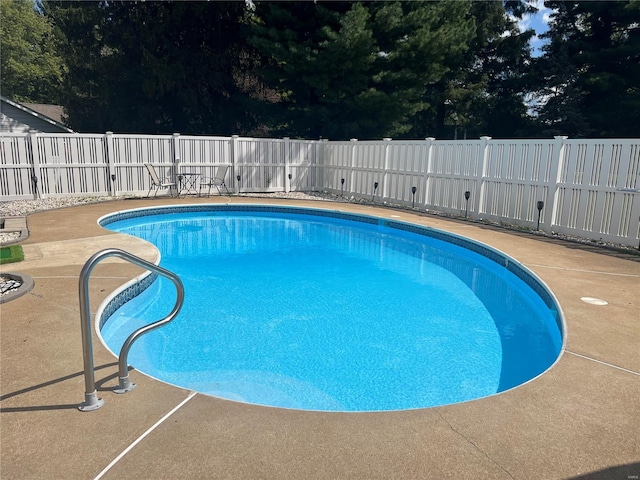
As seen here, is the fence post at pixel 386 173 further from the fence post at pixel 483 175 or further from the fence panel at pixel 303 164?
the fence panel at pixel 303 164

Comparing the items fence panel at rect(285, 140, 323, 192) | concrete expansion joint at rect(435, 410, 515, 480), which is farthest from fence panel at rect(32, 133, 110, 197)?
concrete expansion joint at rect(435, 410, 515, 480)

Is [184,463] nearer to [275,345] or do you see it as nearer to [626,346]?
[275,345]

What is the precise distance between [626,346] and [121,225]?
973 centimetres

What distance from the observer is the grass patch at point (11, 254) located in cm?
566

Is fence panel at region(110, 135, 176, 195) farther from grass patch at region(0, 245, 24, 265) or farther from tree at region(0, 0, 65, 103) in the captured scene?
tree at region(0, 0, 65, 103)

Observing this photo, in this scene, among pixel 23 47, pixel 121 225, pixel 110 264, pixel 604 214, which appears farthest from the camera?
pixel 23 47

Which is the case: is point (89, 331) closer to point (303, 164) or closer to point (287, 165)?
point (287, 165)

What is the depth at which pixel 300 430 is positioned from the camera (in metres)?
2.36

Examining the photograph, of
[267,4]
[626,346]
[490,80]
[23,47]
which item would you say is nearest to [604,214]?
[626,346]

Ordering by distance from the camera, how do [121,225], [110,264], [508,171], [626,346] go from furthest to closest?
[121,225] < [508,171] < [110,264] < [626,346]

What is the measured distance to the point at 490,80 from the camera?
987 inches

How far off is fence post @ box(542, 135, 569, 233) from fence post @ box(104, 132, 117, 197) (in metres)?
11.0

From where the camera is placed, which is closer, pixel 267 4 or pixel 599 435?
pixel 599 435

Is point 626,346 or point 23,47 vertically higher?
point 23,47
